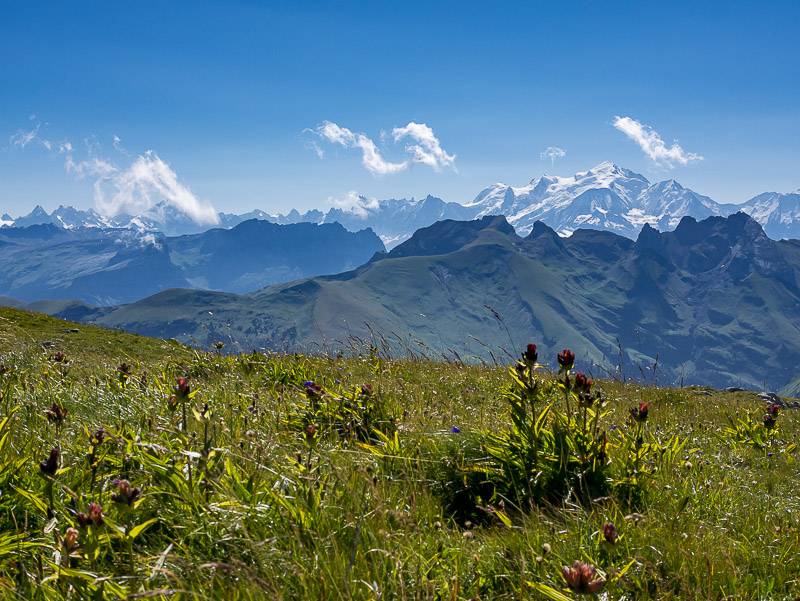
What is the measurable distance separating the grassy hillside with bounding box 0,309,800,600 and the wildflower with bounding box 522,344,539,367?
2.0 inches

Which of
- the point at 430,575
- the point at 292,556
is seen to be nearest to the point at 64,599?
the point at 292,556

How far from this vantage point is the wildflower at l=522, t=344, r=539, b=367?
195 inches

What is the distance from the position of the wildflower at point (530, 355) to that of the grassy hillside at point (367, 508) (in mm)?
50

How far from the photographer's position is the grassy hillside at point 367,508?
10.5 ft

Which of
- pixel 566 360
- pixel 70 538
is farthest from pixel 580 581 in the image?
pixel 566 360

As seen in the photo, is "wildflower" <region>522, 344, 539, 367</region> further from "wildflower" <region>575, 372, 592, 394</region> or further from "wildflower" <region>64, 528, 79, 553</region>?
"wildflower" <region>64, 528, 79, 553</region>

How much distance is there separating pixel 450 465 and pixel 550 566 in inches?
75.9

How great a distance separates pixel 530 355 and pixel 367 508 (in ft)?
6.57

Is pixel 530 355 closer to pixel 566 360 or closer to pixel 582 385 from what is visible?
pixel 566 360

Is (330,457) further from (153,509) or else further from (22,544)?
(22,544)

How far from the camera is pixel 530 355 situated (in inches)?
199

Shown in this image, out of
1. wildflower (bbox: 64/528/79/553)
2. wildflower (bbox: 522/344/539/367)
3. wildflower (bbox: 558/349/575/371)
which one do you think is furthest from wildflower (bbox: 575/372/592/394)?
wildflower (bbox: 64/528/79/553)

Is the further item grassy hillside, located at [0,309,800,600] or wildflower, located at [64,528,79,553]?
grassy hillside, located at [0,309,800,600]

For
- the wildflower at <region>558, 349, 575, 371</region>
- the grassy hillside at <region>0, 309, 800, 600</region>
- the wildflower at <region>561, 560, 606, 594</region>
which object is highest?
the wildflower at <region>558, 349, 575, 371</region>
